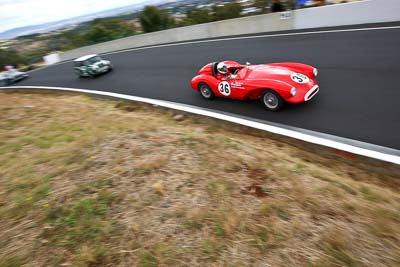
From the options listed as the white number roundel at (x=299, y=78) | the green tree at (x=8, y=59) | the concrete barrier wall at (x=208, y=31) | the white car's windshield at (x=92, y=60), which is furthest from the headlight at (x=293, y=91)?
the green tree at (x=8, y=59)

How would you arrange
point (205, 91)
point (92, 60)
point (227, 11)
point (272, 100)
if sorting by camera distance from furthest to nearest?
point (227, 11) < point (92, 60) < point (205, 91) < point (272, 100)

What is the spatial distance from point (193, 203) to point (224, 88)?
4271 millimetres

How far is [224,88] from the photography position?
286 inches

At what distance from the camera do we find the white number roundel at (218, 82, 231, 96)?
7141 millimetres

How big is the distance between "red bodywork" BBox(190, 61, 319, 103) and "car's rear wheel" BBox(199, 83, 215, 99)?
17 cm

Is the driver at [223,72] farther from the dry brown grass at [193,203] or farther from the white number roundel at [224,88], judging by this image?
the dry brown grass at [193,203]

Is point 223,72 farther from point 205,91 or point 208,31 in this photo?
point 208,31

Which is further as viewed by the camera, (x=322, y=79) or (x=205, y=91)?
(x=205, y=91)

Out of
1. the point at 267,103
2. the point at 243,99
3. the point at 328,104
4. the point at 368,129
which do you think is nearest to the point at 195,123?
the point at 243,99

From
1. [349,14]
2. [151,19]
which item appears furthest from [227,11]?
[349,14]

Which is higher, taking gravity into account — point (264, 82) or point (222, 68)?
point (222, 68)

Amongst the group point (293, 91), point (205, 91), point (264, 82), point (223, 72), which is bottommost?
point (205, 91)

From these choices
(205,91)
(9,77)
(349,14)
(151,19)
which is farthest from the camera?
(151,19)

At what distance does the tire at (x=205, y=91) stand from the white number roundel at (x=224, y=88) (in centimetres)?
44
